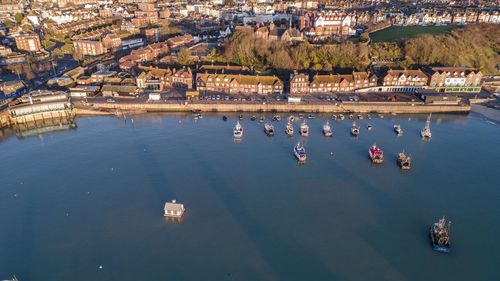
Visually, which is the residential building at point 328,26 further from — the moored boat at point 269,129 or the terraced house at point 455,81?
the moored boat at point 269,129

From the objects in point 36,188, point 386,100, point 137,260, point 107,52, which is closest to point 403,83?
point 386,100

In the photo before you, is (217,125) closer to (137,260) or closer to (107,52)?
(137,260)

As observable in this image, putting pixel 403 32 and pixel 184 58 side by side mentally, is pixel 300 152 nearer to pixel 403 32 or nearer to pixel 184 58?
pixel 184 58

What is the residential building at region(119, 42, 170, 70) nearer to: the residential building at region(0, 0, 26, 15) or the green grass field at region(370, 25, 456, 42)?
the green grass field at region(370, 25, 456, 42)

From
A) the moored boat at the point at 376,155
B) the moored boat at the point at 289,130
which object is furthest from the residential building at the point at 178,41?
the moored boat at the point at 376,155

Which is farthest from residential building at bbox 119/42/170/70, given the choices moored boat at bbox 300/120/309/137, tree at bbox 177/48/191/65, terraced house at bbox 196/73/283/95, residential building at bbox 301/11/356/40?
moored boat at bbox 300/120/309/137
